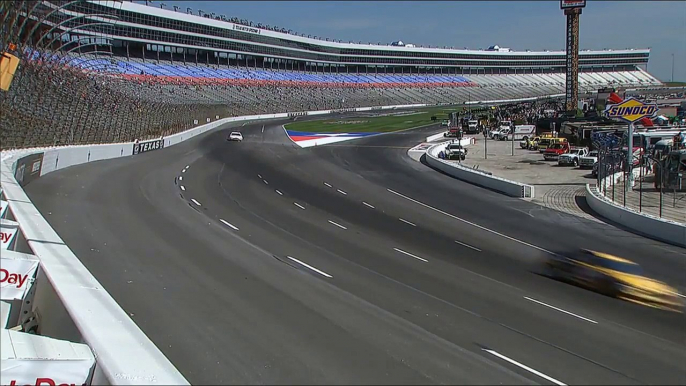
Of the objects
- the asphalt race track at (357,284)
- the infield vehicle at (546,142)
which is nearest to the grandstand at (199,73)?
the asphalt race track at (357,284)

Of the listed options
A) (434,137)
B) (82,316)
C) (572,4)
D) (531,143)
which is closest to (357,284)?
(82,316)

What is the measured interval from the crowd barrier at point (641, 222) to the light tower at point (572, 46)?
8454 centimetres

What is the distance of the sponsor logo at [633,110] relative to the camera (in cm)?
3584

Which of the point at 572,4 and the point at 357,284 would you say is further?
the point at 572,4

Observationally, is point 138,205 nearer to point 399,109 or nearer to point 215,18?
point 215,18

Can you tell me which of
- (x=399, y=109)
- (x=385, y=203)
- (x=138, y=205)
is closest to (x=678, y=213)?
(x=385, y=203)

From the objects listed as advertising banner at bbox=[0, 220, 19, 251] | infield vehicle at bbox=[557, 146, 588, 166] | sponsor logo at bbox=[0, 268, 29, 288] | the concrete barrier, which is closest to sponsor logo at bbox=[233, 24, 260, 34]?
the concrete barrier

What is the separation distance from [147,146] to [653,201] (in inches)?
1444

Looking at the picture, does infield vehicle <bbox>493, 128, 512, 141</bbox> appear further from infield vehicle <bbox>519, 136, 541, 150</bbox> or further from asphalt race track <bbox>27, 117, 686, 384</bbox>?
asphalt race track <bbox>27, 117, 686, 384</bbox>

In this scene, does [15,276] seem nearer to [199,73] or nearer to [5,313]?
[5,313]

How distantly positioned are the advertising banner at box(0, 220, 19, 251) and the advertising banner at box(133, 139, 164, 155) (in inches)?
1479

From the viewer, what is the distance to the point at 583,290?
15680 millimetres

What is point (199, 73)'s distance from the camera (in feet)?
A: 367

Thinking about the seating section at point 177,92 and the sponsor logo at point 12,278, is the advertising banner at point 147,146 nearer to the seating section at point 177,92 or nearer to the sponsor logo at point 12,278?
the seating section at point 177,92
